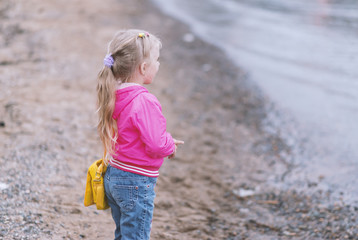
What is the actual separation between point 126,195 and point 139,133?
39cm

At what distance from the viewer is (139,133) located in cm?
236

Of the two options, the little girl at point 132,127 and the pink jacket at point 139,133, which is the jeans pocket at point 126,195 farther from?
the pink jacket at point 139,133

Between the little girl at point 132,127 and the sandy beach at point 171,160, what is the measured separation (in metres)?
0.84

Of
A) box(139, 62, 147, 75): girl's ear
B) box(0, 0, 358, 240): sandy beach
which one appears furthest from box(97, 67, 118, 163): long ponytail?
box(0, 0, 358, 240): sandy beach

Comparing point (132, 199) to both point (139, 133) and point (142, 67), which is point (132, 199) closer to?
point (139, 133)

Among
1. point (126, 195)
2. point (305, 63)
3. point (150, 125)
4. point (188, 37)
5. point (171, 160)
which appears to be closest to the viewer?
point (150, 125)

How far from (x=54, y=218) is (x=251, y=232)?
1692 mm

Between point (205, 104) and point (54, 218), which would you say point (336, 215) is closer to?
point (54, 218)

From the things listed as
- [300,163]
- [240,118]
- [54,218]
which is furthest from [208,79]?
[54,218]

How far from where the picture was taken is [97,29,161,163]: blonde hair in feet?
7.61

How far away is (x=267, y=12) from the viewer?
13336 mm

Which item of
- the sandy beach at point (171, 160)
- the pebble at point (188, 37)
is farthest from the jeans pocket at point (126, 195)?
the pebble at point (188, 37)

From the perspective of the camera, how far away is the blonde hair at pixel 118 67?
232 centimetres

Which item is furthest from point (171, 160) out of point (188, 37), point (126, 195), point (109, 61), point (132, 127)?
point (188, 37)
